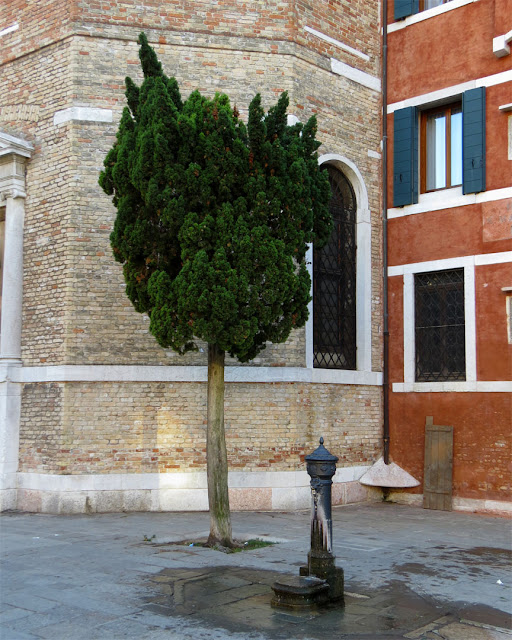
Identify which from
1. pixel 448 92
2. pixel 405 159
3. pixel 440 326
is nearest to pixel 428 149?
pixel 405 159

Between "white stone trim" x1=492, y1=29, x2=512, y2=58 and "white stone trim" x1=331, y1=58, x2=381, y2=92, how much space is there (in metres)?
2.26

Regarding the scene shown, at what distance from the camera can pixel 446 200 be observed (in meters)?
12.3

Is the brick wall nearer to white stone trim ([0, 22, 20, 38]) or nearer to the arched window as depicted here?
the arched window

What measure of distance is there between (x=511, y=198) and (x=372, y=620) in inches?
313

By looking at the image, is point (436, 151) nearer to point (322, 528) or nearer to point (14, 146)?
point (14, 146)

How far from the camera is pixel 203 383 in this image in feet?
36.9

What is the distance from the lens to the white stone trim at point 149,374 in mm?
10938

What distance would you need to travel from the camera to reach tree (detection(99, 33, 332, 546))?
25.4 ft

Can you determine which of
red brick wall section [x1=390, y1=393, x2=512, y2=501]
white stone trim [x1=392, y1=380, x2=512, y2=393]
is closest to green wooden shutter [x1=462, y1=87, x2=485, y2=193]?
white stone trim [x1=392, y1=380, x2=512, y2=393]

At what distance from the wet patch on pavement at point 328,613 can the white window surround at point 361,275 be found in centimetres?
610

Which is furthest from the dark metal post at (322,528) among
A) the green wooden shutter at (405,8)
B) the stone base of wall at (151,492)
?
the green wooden shutter at (405,8)

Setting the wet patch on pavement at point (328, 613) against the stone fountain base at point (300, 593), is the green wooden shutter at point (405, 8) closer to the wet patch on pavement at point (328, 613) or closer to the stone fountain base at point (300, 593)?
the wet patch on pavement at point (328, 613)

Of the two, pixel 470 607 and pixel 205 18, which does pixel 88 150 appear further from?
pixel 470 607

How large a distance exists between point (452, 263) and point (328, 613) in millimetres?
7697
